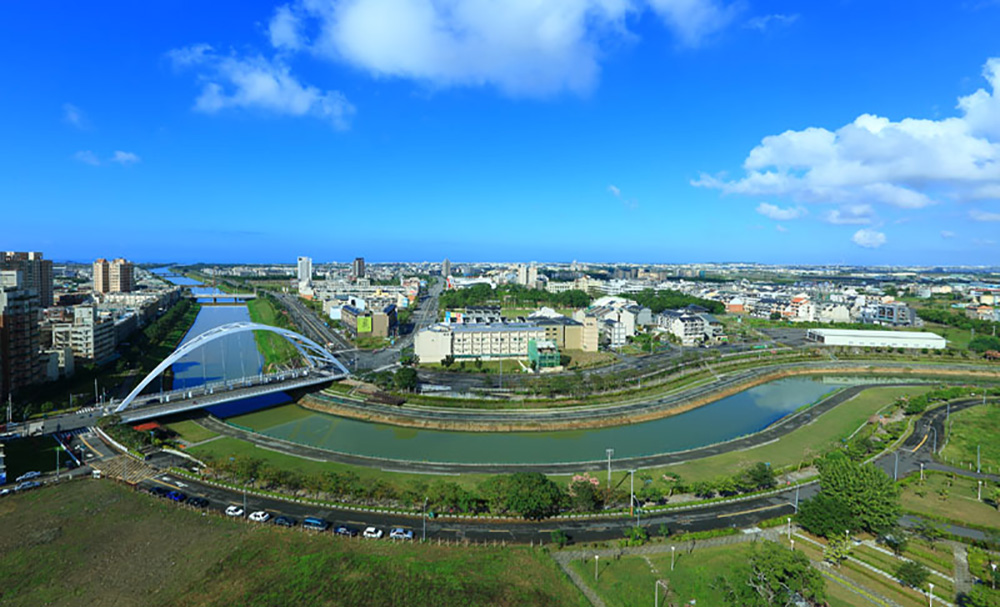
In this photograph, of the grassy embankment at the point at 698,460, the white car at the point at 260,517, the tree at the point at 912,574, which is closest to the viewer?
the tree at the point at 912,574

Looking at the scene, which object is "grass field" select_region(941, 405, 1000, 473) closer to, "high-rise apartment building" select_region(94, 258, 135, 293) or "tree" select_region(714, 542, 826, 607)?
"tree" select_region(714, 542, 826, 607)

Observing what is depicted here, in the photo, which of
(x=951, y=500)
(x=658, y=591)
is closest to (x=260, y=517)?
(x=658, y=591)

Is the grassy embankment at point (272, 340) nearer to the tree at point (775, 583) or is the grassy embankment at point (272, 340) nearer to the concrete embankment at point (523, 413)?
the concrete embankment at point (523, 413)

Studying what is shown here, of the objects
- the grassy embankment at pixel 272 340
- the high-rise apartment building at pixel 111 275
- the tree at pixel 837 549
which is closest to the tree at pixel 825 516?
the tree at pixel 837 549

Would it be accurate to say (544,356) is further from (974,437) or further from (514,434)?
(974,437)

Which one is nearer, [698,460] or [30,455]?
[30,455]

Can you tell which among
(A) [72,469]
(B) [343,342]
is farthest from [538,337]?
(A) [72,469]

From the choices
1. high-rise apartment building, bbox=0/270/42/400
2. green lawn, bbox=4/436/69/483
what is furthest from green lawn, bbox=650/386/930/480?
high-rise apartment building, bbox=0/270/42/400
